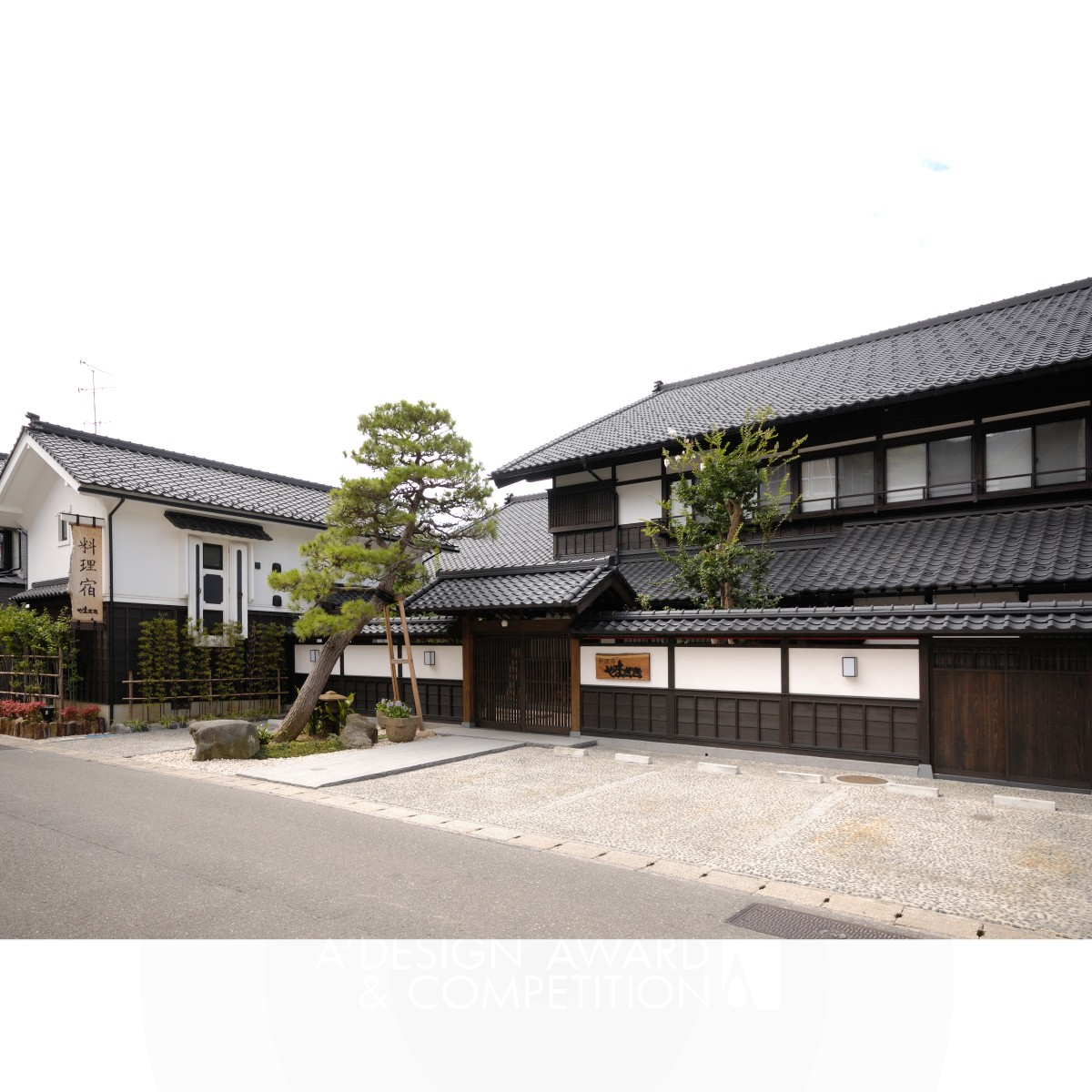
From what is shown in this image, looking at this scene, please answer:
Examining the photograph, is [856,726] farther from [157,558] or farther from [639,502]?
[157,558]

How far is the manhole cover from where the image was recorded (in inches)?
201

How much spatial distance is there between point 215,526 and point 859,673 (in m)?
15.8

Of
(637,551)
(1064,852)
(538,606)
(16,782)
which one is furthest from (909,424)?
(16,782)

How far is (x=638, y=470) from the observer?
17.7 meters

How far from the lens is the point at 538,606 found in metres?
14.0

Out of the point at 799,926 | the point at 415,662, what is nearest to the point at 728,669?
the point at 799,926

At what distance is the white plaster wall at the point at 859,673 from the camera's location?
10.9 metres

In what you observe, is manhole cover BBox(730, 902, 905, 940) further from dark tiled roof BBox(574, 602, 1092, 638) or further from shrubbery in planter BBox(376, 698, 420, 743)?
shrubbery in planter BBox(376, 698, 420, 743)

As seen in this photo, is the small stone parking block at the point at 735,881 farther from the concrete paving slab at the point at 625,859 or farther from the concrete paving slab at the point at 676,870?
the concrete paving slab at the point at 625,859

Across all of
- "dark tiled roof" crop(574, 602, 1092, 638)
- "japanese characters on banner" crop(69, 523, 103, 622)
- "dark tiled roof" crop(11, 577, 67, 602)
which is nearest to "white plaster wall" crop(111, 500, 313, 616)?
"japanese characters on banner" crop(69, 523, 103, 622)

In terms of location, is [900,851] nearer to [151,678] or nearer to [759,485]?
[759,485]

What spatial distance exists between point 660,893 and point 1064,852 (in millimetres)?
4240

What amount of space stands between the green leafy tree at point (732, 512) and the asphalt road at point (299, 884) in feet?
26.7

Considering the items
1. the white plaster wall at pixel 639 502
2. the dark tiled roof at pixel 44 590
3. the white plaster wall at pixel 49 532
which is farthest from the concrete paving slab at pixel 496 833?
the dark tiled roof at pixel 44 590
